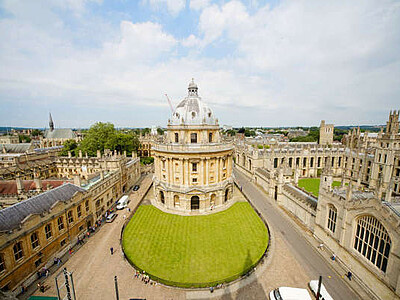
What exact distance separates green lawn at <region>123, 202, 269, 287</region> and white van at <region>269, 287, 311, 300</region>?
373cm

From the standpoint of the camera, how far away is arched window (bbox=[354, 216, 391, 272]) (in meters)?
17.1

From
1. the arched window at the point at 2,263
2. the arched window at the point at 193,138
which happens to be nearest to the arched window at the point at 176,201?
the arched window at the point at 193,138

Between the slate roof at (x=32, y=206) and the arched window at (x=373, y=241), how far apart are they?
3625cm

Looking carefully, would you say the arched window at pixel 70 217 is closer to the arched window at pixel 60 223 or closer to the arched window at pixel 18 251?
the arched window at pixel 60 223

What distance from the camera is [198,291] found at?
19.4 metres

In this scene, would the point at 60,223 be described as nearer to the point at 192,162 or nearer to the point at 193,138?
the point at 192,162

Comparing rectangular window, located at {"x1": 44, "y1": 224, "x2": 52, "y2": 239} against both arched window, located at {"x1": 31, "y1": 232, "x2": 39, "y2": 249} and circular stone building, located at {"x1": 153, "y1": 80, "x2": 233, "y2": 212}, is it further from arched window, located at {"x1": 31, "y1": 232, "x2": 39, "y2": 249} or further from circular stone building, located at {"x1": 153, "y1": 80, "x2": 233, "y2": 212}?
circular stone building, located at {"x1": 153, "y1": 80, "x2": 233, "y2": 212}

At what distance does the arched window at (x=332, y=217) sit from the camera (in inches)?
926

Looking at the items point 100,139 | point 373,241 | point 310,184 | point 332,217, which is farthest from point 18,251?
point 310,184

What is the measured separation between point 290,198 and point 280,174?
4981 millimetres

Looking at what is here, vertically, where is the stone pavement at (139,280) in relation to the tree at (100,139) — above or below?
below

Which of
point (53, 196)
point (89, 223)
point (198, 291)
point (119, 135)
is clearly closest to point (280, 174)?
point (198, 291)

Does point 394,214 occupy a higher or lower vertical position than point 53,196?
higher

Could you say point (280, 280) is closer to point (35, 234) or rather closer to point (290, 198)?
point (290, 198)
